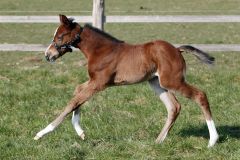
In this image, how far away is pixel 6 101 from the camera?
342 inches

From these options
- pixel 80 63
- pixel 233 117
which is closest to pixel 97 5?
pixel 80 63

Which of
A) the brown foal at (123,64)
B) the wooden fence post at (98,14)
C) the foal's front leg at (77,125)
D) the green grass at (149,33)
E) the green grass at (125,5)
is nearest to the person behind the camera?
the brown foal at (123,64)

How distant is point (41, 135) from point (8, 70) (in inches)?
197

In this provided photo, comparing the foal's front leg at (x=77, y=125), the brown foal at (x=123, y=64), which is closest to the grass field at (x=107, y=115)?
the foal's front leg at (x=77, y=125)

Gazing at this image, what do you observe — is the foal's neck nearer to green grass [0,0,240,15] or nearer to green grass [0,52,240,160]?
green grass [0,52,240,160]

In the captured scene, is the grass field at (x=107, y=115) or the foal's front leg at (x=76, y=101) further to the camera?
the foal's front leg at (x=76, y=101)

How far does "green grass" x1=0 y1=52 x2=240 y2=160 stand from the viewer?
19.5ft

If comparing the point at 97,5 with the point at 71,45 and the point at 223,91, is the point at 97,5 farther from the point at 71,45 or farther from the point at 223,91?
the point at 71,45

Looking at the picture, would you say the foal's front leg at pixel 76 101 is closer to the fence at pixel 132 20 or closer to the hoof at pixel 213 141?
the hoof at pixel 213 141

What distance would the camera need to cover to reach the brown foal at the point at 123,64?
21.1ft

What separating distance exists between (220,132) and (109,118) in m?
1.56

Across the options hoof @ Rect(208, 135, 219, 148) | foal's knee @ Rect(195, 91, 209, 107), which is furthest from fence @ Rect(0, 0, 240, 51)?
hoof @ Rect(208, 135, 219, 148)

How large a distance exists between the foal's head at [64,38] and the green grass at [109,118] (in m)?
1.04

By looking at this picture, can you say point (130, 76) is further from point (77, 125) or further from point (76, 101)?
point (77, 125)
